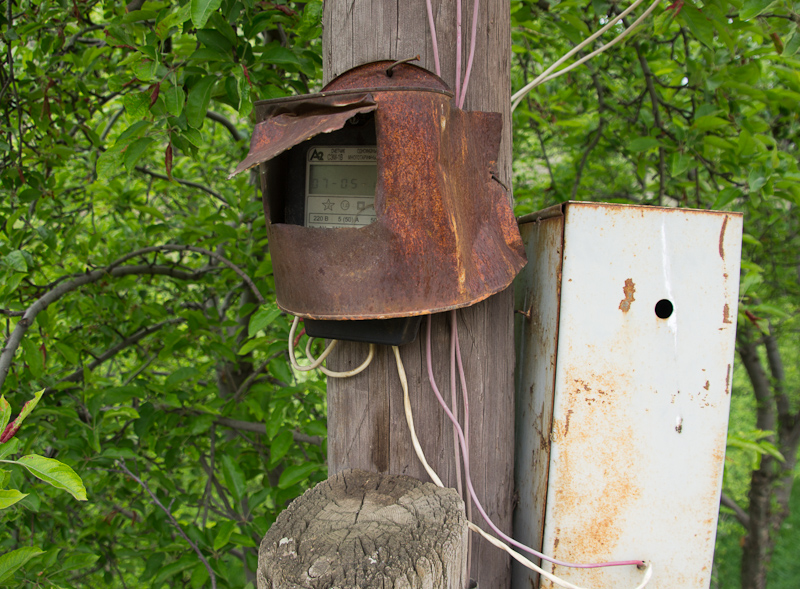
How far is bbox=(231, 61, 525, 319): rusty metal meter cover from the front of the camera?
2.99 ft

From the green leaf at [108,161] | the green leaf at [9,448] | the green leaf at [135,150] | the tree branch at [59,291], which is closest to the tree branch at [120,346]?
the tree branch at [59,291]

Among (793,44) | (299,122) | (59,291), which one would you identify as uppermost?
(793,44)

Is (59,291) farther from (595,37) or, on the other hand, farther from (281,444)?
(595,37)

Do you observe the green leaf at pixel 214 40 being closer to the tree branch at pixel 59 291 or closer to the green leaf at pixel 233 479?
the tree branch at pixel 59 291

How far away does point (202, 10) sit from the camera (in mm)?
1156

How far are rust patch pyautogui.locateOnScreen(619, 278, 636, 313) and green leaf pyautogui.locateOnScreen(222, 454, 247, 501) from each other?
1.38 m

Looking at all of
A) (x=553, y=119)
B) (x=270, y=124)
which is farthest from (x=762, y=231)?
(x=270, y=124)

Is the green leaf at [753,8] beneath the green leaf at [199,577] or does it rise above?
above

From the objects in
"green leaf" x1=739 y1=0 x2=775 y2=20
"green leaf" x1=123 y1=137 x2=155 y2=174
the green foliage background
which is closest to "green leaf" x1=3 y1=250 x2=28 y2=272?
the green foliage background

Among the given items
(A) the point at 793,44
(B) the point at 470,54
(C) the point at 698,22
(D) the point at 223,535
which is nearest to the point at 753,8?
(A) the point at 793,44

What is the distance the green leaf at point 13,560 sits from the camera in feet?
3.75

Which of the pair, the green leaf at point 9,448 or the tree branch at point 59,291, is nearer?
the green leaf at point 9,448

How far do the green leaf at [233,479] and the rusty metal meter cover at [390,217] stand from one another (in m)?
1.02

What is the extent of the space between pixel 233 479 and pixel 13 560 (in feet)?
2.29
